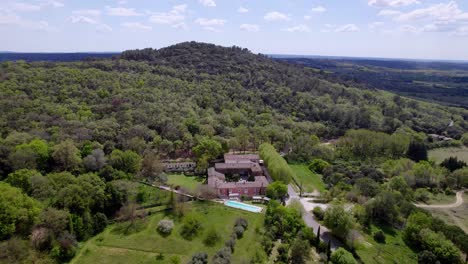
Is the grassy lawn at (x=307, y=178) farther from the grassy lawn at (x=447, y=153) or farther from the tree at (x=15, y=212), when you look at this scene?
the tree at (x=15, y=212)

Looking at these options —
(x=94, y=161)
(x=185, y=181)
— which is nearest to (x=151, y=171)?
(x=185, y=181)

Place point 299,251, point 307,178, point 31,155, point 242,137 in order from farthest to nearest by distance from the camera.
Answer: point 242,137
point 307,178
point 31,155
point 299,251

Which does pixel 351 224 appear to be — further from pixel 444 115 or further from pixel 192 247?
pixel 444 115

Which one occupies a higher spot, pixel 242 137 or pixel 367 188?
pixel 242 137

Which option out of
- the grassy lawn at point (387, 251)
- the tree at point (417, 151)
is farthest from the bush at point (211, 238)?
the tree at point (417, 151)

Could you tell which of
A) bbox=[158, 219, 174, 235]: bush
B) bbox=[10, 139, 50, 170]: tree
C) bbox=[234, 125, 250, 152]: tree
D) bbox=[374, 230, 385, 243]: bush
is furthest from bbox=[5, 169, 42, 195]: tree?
bbox=[374, 230, 385, 243]: bush

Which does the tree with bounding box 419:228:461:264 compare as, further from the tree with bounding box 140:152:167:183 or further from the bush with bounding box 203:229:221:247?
the tree with bounding box 140:152:167:183

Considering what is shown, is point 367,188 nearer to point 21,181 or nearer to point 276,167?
point 276,167
